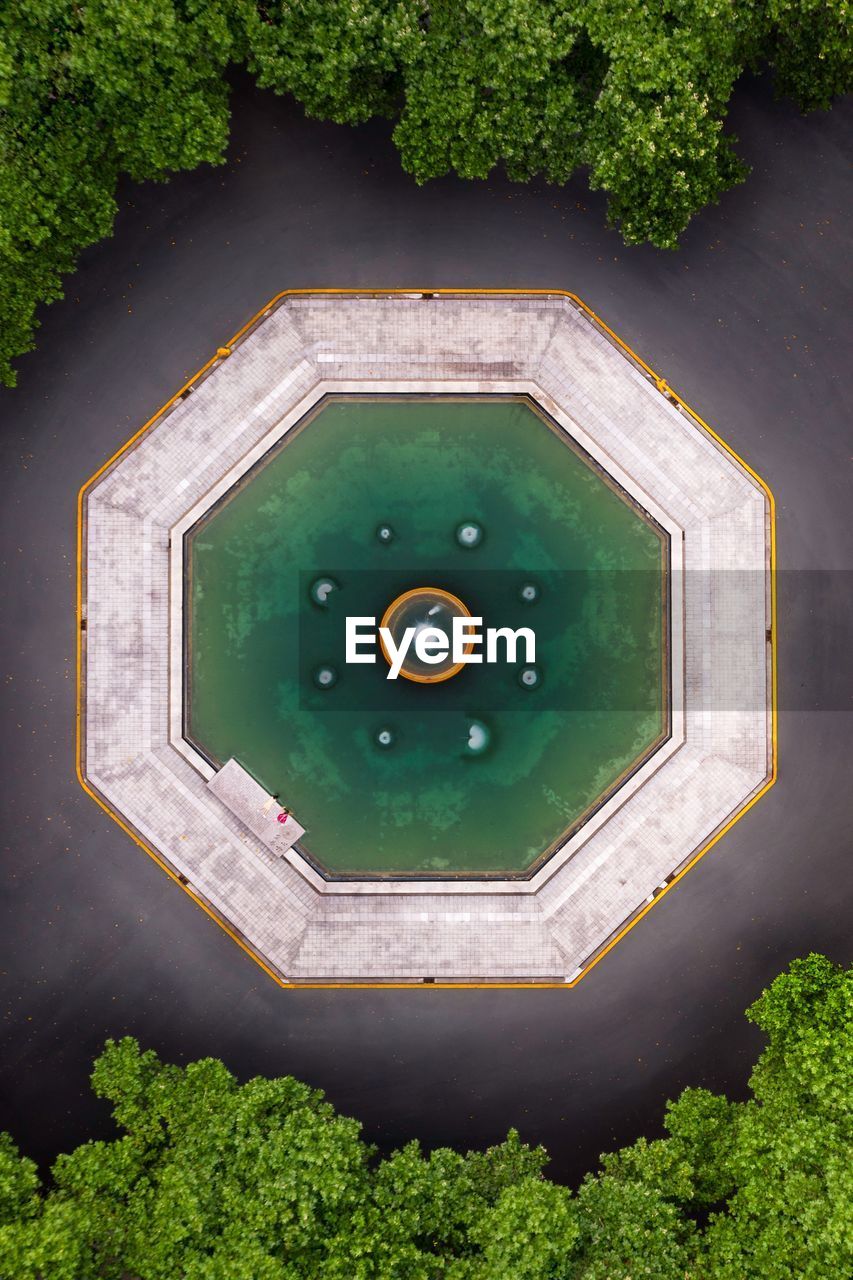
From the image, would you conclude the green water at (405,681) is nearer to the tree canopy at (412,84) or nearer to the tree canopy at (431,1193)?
the tree canopy at (412,84)

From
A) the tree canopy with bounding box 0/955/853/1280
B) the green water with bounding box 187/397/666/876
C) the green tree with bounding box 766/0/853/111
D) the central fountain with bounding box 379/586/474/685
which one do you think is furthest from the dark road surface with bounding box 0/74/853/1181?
the central fountain with bounding box 379/586/474/685

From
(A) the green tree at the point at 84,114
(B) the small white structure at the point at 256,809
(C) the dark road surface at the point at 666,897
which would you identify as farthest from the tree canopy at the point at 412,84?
(B) the small white structure at the point at 256,809

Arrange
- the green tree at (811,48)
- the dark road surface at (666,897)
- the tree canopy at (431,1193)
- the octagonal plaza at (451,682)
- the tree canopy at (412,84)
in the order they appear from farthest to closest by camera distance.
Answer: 1. the octagonal plaza at (451,682)
2. the dark road surface at (666,897)
3. the green tree at (811,48)
4. the tree canopy at (412,84)
5. the tree canopy at (431,1193)

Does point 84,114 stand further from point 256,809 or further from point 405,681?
point 256,809

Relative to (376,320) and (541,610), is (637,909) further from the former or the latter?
(376,320)

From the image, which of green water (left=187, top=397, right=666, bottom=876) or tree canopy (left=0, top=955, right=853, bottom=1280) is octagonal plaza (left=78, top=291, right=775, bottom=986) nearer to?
green water (left=187, top=397, right=666, bottom=876)

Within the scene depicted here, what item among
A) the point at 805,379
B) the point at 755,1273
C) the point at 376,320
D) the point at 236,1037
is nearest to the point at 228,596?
the point at 376,320
